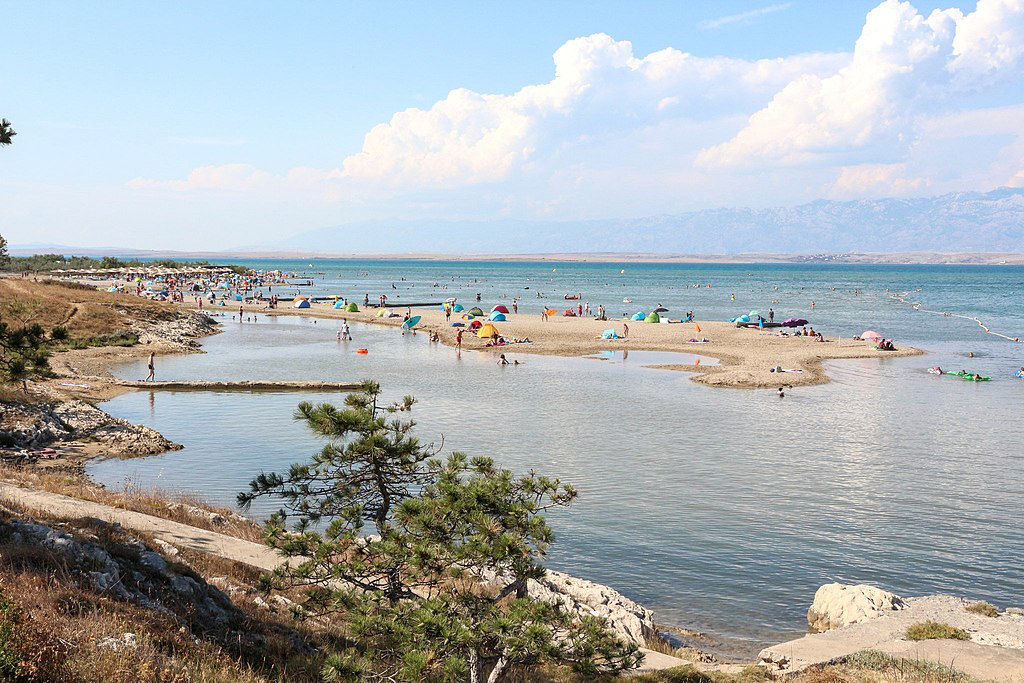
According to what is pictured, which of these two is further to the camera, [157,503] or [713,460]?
[713,460]

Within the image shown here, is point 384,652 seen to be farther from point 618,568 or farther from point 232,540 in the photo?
point 618,568

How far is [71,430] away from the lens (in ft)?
96.7

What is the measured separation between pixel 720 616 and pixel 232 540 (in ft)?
36.5

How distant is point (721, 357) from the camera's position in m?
58.3

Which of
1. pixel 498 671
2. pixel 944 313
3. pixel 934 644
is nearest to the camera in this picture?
pixel 498 671

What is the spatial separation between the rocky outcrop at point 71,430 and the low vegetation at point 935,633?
25.0m

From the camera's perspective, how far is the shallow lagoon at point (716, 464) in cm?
1956

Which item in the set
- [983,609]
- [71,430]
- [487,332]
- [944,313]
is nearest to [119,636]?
[983,609]

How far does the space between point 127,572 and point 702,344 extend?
191ft

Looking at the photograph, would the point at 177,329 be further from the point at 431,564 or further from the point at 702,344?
the point at 431,564

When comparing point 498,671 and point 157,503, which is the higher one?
point 498,671

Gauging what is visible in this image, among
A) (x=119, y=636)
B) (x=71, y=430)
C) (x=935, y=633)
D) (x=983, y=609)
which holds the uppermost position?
(x=119, y=636)

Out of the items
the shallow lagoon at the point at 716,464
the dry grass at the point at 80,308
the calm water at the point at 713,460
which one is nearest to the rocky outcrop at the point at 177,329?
the dry grass at the point at 80,308

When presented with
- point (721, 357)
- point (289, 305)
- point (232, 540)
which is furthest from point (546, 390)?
point (289, 305)
